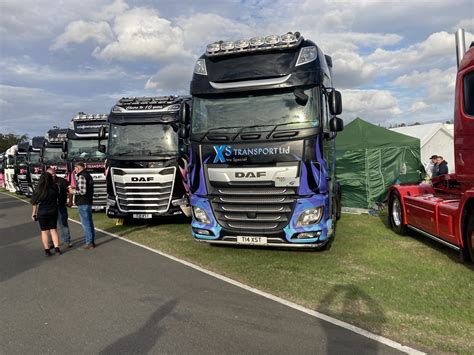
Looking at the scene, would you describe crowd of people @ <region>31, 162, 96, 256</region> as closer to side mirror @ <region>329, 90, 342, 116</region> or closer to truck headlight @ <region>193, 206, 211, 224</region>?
truck headlight @ <region>193, 206, 211, 224</region>

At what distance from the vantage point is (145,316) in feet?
15.6

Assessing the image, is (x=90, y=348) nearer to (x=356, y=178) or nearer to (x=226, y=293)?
(x=226, y=293)

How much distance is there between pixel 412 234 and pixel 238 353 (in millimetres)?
6893

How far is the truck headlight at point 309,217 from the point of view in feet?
21.4

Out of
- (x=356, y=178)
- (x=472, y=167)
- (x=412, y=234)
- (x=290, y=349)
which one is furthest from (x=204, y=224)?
(x=356, y=178)

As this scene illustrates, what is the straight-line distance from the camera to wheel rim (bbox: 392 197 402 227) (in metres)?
9.44

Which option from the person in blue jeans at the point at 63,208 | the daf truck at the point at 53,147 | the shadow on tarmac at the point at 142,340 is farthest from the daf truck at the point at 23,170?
the shadow on tarmac at the point at 142,340

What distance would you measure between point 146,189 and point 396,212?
6.13m

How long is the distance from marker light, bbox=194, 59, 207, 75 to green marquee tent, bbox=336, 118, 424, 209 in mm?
8369

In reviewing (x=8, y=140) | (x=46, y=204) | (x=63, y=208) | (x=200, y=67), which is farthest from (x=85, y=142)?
(x=8, y=140)

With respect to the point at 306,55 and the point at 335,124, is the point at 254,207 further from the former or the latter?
the point at 306,55

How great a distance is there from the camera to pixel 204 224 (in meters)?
7.09

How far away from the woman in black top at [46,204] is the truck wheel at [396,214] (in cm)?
736

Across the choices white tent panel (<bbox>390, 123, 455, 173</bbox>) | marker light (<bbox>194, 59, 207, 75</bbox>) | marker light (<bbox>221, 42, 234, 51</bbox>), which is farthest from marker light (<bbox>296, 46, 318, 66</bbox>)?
white tent panel (<bbox>390, 123, 455, 173</bbox>)
